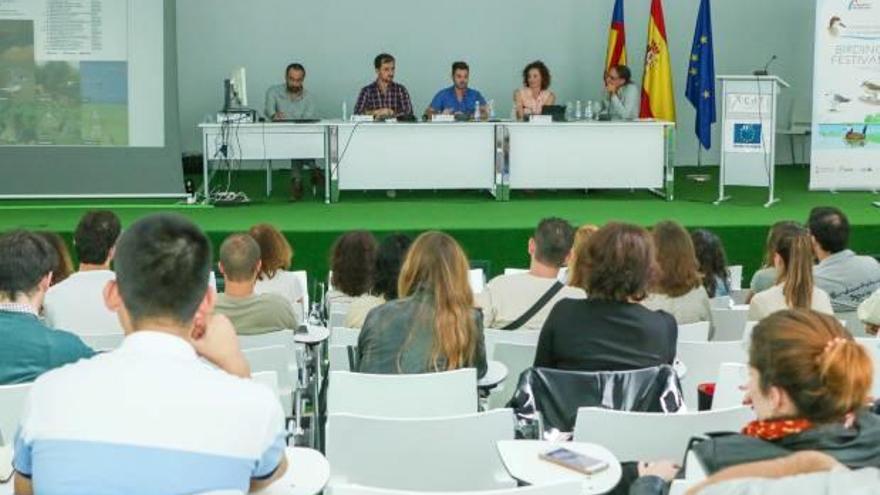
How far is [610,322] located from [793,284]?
115 cm

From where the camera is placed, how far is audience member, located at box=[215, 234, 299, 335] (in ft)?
14.9

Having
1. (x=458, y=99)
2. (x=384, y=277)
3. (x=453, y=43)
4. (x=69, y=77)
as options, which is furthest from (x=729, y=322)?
(x=453, y=43)

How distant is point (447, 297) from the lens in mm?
3910

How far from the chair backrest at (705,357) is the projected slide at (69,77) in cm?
684

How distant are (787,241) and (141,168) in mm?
6638

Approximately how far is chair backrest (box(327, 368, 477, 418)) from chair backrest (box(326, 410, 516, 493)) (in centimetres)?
30

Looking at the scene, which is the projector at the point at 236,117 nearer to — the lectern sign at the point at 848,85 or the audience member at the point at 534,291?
the lectern sign at the point at 848,85

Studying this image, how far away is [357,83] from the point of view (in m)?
12.4

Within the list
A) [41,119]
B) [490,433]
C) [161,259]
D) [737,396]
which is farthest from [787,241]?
[41,119]

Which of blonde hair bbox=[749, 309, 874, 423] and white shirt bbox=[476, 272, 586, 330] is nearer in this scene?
blonde hair bbox=[749, 309, 874, 423]

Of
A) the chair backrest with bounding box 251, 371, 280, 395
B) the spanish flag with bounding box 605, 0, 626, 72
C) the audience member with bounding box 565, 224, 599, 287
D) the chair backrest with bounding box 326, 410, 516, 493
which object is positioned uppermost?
the spanish flag with bounding box 605, 0, 626, 72

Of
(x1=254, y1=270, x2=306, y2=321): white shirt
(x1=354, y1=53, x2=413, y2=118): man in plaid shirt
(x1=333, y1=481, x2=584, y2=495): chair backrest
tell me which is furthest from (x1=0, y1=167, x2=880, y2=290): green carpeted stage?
(x1=333, y1=481, x2=584, y2=495): chair backrest

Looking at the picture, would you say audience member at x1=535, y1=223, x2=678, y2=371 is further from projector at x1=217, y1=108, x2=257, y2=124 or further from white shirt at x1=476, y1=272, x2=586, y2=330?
projector at x1=217, y1=108, x2=257, y2=124

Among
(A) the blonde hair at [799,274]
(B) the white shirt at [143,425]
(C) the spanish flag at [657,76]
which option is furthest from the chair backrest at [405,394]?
(C) the spanish flag at [657,76]
